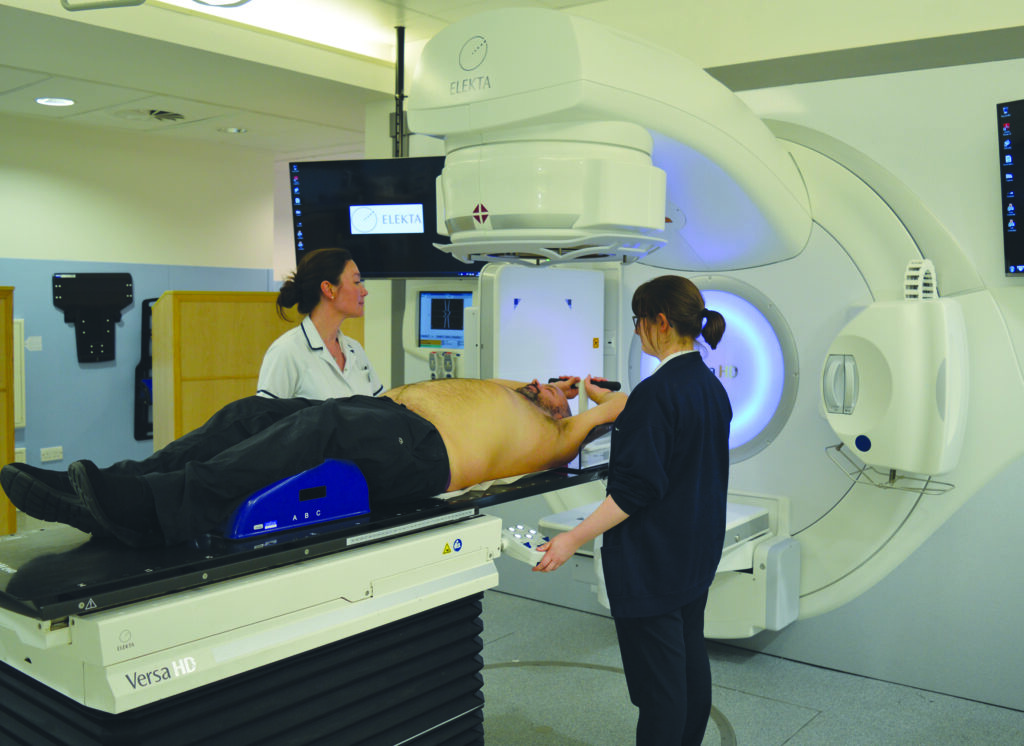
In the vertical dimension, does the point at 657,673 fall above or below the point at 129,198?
below

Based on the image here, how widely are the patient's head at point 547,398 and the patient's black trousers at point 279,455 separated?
0.53 metres

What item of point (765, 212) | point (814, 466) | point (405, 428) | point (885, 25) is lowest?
point (814, 466)

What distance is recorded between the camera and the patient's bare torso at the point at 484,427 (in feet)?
6.79

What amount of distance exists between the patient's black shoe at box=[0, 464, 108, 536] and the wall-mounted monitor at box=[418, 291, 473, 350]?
7.85 feet

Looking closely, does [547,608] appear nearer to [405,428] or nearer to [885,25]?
[405,428]

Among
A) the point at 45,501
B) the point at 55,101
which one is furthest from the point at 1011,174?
the point at 55,101

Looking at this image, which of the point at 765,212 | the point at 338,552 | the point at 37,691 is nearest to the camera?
the point at 37,691

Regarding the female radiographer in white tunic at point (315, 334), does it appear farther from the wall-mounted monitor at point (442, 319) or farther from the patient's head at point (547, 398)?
the wall-mounted monitor at point (442, 319)

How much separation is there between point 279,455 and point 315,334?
1211 millimetres

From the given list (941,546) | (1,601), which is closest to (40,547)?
(1,601)

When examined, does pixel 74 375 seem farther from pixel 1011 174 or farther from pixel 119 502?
pixel 1011 174

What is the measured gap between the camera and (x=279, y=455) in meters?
1.59

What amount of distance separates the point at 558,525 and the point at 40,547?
1.35 m

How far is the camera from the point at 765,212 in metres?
2.39
